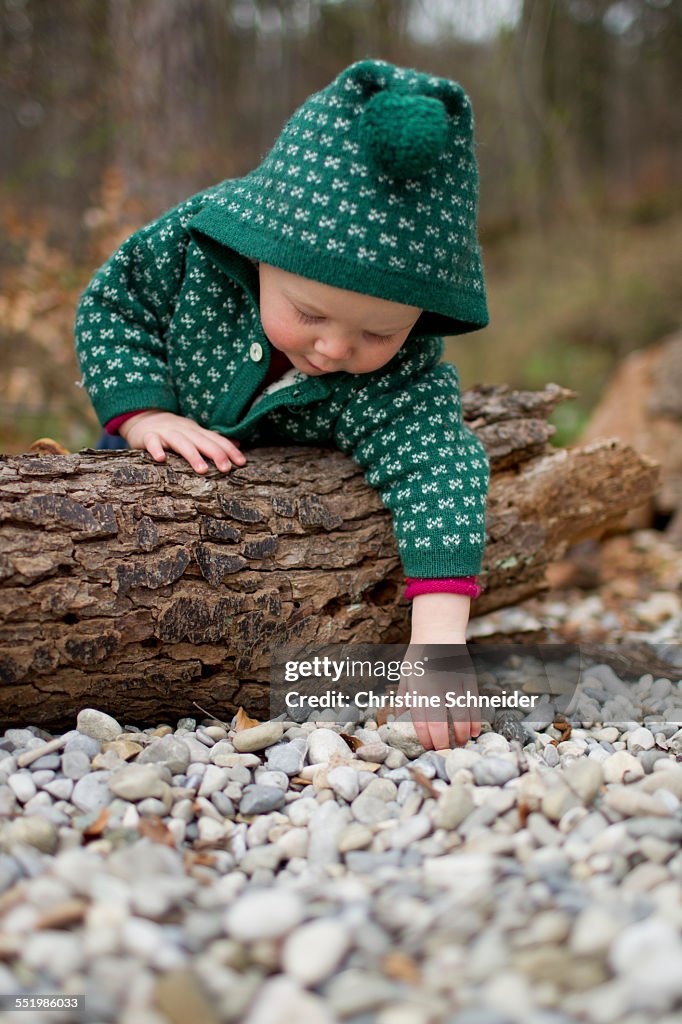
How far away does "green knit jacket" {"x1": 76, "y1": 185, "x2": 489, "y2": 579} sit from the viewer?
1.72 m

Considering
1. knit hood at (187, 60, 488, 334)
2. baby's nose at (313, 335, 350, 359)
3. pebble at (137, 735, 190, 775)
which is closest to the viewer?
pebble at (137, 735, 190, 775)

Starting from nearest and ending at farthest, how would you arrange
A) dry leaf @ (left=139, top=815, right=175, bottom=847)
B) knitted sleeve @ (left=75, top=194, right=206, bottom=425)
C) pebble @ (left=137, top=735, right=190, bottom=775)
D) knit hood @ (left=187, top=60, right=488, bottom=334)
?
dry leaf @ (left=139, top=815, right=175, bottom=847) → pebble @ (left=137, top=735, right=190, bottom=775) → knit hood @ (left=187, top=60, right=488, bottom=334) → knitted sleeve @ (left=75, top=194, right=206, bottom=425)

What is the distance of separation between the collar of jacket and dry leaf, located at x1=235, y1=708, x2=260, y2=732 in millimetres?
622

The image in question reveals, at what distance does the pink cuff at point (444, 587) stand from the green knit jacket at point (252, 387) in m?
0.02

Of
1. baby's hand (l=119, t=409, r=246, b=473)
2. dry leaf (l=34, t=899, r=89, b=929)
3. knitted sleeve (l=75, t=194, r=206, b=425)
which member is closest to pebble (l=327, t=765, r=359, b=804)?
dry leaf (l=34, t=899, r=89, b=929)

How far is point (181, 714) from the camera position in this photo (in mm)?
1612

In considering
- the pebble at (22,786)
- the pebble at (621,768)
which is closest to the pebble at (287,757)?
the pebble at (22,786)

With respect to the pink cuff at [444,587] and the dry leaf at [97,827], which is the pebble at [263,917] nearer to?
the dry leaf at [97,827]

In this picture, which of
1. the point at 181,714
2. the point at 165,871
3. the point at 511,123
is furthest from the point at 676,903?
the point at 511,123

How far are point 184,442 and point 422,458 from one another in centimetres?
48

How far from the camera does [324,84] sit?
6.18 m

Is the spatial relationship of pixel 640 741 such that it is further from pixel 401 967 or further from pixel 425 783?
pixel 401 967

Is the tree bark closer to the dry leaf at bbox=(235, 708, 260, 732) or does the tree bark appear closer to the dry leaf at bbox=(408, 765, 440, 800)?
the dry leaf at bbox=(235, 708, 260, 732)

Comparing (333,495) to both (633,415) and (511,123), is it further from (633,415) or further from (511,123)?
(511,123)
